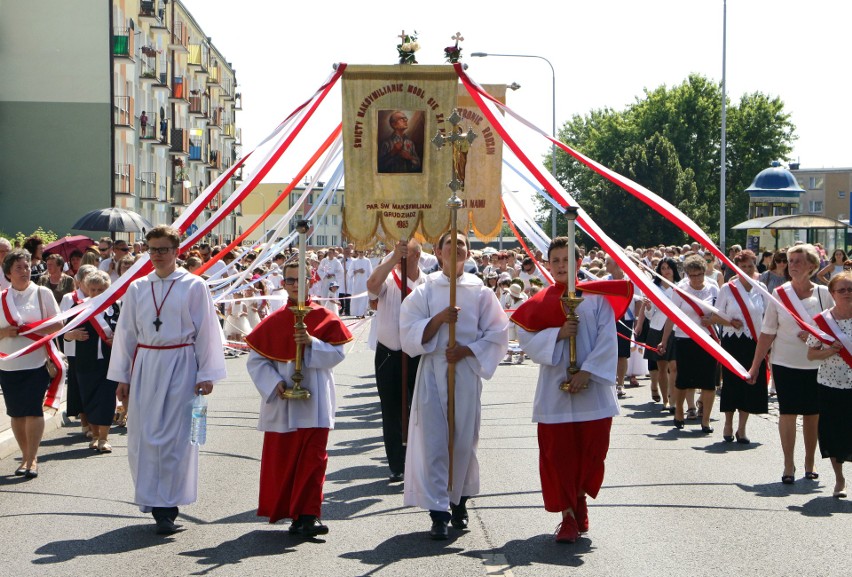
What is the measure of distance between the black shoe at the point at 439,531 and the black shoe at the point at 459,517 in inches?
10.1

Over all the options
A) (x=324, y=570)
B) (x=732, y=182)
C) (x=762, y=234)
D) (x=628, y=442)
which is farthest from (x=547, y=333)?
(x=732, y=182)

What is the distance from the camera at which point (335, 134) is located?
1187 cm

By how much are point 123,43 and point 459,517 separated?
4679cm

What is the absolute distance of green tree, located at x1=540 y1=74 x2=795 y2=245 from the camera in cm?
6525

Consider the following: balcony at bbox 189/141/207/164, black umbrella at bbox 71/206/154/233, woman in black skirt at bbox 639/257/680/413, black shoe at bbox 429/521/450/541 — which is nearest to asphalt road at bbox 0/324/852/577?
black shoe at bbox 429/521/450/541

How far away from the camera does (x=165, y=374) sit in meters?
8.07

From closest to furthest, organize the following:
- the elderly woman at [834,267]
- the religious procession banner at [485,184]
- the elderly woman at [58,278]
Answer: the elderly woman at [58,278] → the religious procession banner at [485,184] → the elderly woman at [834,267]

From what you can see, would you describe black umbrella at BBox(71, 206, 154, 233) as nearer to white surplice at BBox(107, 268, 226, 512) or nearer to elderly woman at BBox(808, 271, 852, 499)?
white surplice at BBox(107, 268, 226, 512)

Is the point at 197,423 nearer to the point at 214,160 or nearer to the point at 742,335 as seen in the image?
the point at 742,335

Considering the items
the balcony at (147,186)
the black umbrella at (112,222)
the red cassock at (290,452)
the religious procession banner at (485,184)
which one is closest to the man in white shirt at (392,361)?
the red cassock at (290,452)

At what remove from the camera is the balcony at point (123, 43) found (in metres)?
50.9

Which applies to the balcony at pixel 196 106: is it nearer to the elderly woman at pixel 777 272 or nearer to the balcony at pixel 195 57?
the balcony at pixel 195 57

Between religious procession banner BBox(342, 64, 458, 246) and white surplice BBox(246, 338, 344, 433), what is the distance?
10.6 feet

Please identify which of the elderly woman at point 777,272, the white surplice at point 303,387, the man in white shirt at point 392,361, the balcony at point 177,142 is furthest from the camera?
the balcony at point 177,142
